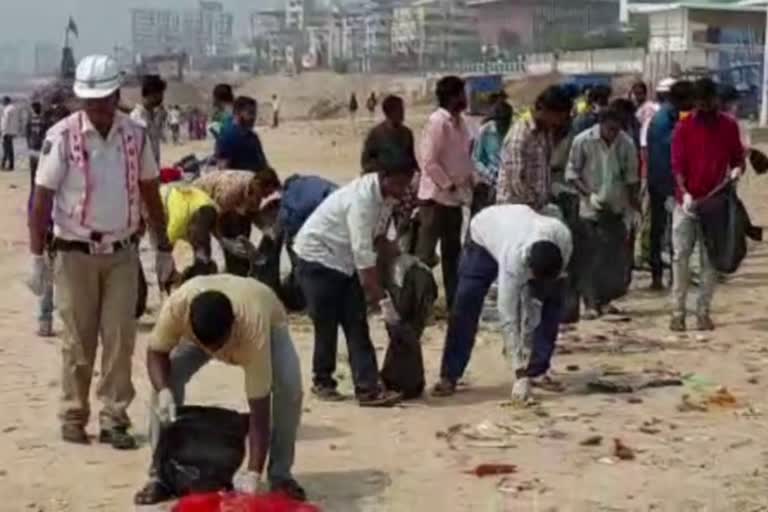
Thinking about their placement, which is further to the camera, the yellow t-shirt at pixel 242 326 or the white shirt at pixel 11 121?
the white shirt at pixel 11 121

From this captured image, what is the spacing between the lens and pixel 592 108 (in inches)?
564

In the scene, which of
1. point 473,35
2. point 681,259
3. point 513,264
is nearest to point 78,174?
point 513,264

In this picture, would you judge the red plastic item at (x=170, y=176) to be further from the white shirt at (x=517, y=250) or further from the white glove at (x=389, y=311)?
the white shirt at (x=517, y=250)

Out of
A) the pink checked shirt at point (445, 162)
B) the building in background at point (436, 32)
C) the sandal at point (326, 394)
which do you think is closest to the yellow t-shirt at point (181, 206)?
the pink checked shirt at point (445, 162)

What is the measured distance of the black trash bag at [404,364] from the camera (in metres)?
9.10

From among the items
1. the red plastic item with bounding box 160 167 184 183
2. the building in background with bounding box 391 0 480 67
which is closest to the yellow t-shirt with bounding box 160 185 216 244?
the red plastic item with bounding box 160 167 184 183

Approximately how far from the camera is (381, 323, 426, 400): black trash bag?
9102mm

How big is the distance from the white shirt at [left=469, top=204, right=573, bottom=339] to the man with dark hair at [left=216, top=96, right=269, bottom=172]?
3.67m

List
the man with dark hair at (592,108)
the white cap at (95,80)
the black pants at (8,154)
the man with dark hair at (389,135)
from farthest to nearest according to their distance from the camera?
the black pants at (8,154) < the man with dark hair at (592,108) < the man with dark hair at (389,135) < the white cap at (95,80)

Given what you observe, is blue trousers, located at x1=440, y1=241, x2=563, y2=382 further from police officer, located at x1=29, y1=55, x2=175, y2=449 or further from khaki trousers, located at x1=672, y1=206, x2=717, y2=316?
khaki trousers, located at x1=672, y1=206, x2=717, y2=316

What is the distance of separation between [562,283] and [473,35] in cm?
16672

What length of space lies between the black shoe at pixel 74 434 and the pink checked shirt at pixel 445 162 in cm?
384

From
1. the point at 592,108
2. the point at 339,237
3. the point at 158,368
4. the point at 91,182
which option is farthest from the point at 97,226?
the point at 592,108

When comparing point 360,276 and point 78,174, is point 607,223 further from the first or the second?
point 78,174
